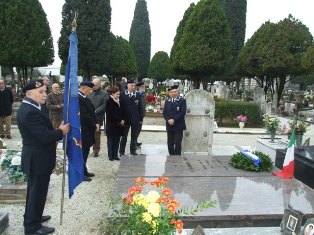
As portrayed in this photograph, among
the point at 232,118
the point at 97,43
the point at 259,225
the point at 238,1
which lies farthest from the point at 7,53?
the point at 238,1

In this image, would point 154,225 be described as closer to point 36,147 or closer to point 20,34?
point 36,147

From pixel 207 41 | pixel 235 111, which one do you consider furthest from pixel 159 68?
pixel 235 111

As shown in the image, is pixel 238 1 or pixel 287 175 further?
pixel 238 1

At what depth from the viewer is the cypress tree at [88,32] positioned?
25.6 metres

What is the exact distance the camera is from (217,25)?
74.4ft

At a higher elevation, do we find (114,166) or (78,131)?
(78,131)

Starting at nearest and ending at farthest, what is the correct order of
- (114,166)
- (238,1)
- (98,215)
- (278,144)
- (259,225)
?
(259,225) → (98,215) → (114,166) → (278,144) → (238,1)

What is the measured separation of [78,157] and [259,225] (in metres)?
2.63

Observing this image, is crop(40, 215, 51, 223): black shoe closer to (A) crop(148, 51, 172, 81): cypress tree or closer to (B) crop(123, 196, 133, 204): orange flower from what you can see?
(B) crop(123, 196, 133, 204): orange flower

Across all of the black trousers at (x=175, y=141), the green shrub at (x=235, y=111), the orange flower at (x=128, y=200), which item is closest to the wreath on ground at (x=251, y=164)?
the black trousers at (x=175, y=141)

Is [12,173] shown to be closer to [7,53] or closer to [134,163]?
[134,163]

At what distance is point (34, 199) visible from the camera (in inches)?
170

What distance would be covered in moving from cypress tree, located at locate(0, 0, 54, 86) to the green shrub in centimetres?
1082

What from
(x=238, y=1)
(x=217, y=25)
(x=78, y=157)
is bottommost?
(x=78, y=157)
